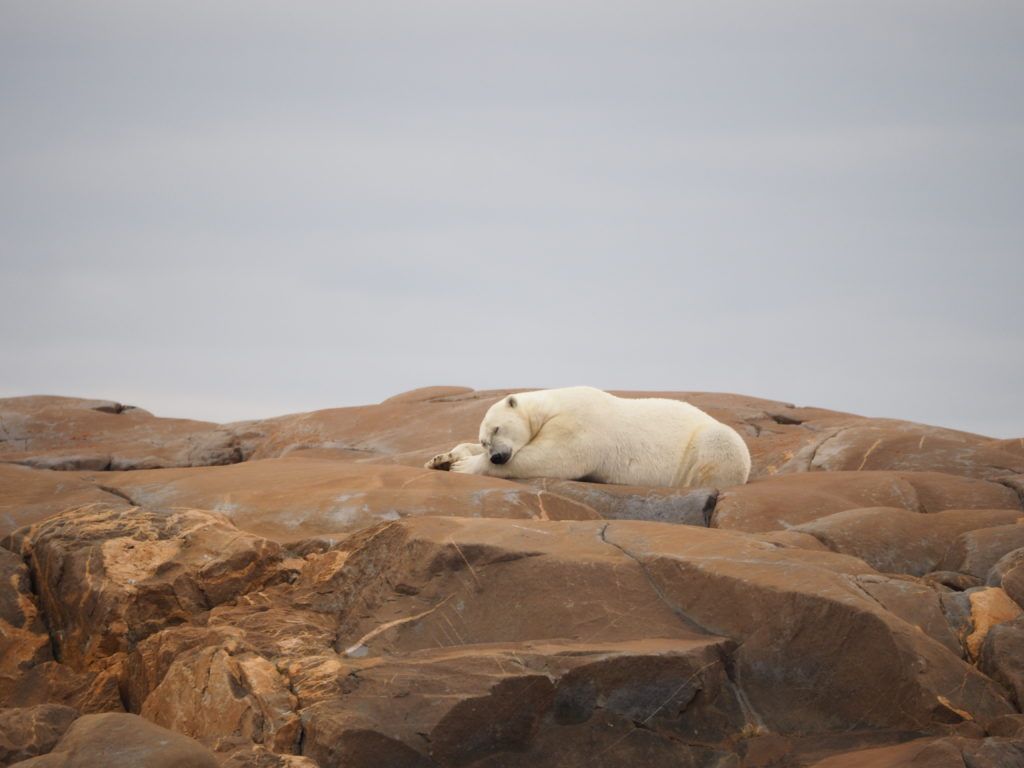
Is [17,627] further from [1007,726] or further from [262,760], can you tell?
[1007,726]

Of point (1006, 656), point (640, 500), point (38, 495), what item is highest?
point (38, 495)

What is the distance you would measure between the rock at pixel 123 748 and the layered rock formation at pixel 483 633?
0.02 metres

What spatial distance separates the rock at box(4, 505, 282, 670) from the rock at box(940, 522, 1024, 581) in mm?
6233

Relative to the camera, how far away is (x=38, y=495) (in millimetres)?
11203

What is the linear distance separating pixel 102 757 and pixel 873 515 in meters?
7.56

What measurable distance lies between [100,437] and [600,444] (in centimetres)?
1386

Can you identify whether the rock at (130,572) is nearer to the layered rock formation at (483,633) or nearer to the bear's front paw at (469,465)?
the layered rock formation at (483,633)

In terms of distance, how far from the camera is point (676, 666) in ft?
23.6

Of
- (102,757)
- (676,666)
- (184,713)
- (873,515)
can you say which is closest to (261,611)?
(184,713)

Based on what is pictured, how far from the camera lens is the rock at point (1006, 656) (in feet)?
24.2

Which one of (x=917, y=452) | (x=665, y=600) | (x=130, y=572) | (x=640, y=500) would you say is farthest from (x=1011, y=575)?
(x=917, y=452)

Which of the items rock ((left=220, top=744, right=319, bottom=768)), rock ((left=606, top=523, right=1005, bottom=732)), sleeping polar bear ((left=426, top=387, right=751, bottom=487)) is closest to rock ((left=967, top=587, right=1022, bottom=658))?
rock ((left=606, top=523, right=1005, bottom=732))

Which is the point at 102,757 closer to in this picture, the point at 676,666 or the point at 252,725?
the point at 252,725

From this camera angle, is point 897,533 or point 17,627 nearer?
point 17,627
